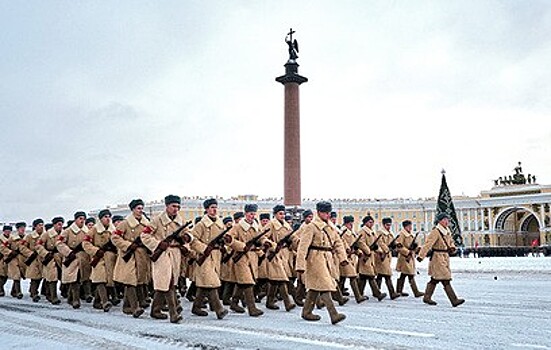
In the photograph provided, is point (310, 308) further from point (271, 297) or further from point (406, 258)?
point (406, 258)

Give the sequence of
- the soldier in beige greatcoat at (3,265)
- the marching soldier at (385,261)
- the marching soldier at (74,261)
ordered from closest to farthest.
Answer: the marching soldier at (74,261)
the marching soldier at (385,261)
the soldier in beige greatcoat at (3,265)

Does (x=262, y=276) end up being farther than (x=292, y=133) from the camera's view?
No

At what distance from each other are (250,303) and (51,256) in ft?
18.3

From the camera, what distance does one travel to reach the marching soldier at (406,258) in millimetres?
15031

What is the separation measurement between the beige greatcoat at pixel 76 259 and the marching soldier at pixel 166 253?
3.14 metres

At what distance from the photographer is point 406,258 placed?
15.1 m

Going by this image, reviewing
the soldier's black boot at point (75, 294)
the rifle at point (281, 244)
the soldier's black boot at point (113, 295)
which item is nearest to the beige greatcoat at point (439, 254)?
the rifle at point (281, 244)

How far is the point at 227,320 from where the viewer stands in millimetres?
10734

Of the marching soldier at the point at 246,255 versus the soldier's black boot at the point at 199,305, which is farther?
the marching soldier at the point at 246,255

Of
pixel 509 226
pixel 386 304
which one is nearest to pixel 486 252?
pixel 509 226

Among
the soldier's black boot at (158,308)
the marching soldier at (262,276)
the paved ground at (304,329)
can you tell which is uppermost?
the marching soldier at (262,276)

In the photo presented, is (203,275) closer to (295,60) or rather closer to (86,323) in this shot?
(86,323)

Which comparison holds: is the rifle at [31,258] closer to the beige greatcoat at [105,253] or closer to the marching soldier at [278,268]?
the beige greatcoat at [105,253]

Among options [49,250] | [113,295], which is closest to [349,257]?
[113,295]
